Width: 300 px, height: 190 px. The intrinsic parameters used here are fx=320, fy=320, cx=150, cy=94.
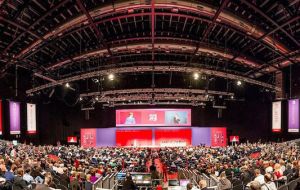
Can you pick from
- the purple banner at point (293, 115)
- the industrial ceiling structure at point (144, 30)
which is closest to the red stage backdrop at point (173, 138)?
the industrial ceiling structure at point (144, 30)

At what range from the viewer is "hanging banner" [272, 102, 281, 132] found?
1092 inches

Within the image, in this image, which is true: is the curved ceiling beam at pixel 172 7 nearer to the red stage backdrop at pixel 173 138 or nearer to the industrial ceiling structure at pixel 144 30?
the industrial ceiling structure at pixel 144 30

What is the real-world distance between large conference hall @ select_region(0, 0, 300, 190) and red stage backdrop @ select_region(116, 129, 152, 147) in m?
0.12

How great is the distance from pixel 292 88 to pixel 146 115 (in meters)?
16.3

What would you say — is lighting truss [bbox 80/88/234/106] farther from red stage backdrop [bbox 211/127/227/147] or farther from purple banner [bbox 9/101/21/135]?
purple banner [bbox 9/101/21/135]

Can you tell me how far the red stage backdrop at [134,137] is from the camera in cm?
3744

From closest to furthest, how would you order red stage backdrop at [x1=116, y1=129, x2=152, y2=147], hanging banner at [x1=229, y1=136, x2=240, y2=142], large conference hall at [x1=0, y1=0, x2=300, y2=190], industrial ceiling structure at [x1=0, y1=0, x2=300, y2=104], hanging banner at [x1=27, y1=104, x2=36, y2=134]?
large conference hall at [x1=0, y1=0, x2=300, y2=190], industrial ceiling structure at [x1=0, y1=0, x2=300, y2=104], hanging banner at [x1=27, y1=104, x2=36, y2=134], hanging banner at [x1=229, y1=136, x2=240, y2=142], red stage backdrop at [x1=116, y1=129, x2=152, y2=147]

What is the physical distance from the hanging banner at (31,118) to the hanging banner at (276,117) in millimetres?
22717

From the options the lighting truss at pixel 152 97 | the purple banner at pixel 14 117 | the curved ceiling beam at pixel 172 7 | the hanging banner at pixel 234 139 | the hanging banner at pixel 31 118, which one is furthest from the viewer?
the hanging banner at pixel 234 139

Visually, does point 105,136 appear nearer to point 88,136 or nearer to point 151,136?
point 88,136

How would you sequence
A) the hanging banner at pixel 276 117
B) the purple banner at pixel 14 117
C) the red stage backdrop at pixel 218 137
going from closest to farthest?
the purple banner at pixel 14 117 < the hanging banner at pixel 276 117 < the red stage backdrop at pixel 218 137

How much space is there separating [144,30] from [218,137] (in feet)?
73.5

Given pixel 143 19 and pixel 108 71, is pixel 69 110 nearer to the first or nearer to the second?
pixel 108 71

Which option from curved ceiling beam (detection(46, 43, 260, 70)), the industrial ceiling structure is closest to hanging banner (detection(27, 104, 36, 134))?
the industrial ceiling structure
